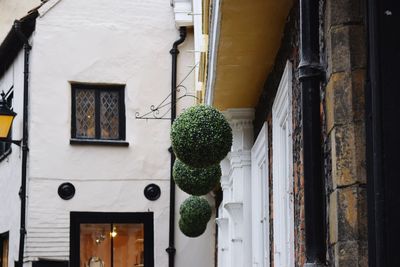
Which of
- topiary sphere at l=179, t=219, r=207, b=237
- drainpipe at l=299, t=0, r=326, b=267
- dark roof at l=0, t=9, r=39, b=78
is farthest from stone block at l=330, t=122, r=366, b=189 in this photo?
dark roof at l=0, t=9, r=39, b=78

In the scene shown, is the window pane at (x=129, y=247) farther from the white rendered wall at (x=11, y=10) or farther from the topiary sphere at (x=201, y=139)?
the topiary sphere at (x=201, y=139)

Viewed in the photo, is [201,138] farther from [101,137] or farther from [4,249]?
[4,249]

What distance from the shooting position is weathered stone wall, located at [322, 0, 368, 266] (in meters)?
3.50

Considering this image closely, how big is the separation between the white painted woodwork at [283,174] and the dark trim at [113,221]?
9.97 meters

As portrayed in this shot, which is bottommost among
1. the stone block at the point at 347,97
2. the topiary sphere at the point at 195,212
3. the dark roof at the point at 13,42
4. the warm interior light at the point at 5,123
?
the stone block at the point at 347,97

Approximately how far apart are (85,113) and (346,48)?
14.1 meters

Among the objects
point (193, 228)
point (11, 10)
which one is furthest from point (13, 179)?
point (11, 10)

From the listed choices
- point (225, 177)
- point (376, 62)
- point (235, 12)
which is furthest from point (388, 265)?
point (225, 177)

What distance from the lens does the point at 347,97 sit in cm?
359

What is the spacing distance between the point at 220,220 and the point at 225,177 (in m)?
0.93

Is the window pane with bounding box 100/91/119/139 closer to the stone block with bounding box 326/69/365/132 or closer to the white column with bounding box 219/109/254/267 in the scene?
the white column with bounding box 219/109/254/267

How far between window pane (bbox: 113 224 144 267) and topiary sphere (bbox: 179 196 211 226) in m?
3.40

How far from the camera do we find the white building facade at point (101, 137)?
17.0 metres

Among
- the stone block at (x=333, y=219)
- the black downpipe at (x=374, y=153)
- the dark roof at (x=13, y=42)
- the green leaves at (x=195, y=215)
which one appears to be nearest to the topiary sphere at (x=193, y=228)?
the green leaves at (x=195, y=215)
